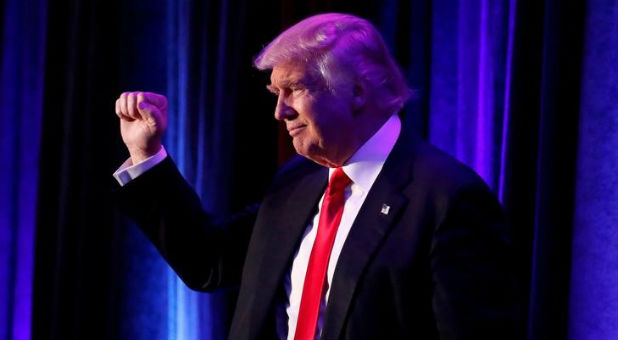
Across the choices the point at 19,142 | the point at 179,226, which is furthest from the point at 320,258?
the point at 19,142

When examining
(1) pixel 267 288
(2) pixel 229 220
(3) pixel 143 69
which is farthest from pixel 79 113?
(1) pixel 267 288

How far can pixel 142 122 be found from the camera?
4.54 feet

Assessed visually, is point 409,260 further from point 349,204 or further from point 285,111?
point 285,111

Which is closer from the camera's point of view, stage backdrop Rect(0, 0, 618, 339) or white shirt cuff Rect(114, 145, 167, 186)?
white shirt cuff Rect(114, 145, 167, 186)

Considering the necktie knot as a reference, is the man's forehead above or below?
above

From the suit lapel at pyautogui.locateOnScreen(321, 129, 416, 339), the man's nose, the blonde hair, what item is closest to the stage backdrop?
the suit lapel at pyautogui.locateOnScreen(321, 129, 416, 339)

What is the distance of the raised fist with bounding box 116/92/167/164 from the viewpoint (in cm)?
137

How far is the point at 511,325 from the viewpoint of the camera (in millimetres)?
1130

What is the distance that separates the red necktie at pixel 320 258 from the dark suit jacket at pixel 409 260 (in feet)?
0.15


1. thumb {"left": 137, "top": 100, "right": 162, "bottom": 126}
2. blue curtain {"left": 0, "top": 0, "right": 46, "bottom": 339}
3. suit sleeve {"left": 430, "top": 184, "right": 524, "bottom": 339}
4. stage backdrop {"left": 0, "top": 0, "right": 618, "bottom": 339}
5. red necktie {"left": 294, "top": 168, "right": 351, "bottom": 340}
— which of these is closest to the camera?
suit sleeve {"left": 430, "top": 184, "right": 524, "bottom": 339}

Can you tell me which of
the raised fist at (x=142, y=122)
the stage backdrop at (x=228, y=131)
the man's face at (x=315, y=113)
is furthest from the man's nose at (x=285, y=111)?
the stage backdrop at (x=228, y=131)

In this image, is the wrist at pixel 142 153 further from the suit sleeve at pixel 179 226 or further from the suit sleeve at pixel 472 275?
the suit sleeve at pixel 472 275

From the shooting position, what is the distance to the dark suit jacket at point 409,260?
1.13m

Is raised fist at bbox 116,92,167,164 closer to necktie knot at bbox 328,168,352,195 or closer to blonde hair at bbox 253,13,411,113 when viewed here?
blonde hair at bbox 253,13,411,113
